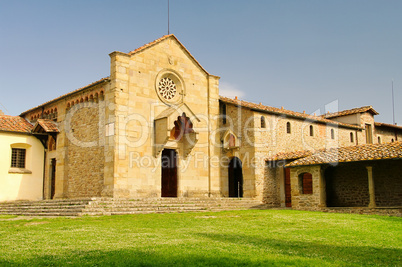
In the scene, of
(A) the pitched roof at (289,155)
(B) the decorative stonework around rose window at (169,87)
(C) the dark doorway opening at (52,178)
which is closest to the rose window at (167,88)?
(B) the decorative stonework around rose window at (169,87)

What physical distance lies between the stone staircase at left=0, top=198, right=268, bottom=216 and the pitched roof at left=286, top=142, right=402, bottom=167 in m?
5.28

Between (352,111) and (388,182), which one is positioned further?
(352,111)

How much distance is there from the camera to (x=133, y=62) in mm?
23812

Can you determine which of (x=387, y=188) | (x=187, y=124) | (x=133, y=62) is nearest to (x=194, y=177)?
(x=187, y=124)

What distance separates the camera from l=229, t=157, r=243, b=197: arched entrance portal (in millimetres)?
29344

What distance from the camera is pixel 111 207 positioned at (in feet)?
61.2

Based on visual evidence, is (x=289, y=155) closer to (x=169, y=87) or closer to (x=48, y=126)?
(x=169, y=87)

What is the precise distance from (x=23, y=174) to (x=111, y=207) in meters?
11.0

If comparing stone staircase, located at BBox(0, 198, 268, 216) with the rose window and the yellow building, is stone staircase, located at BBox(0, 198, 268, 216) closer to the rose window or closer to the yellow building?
the yellow building

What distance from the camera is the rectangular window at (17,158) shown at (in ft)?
87.7

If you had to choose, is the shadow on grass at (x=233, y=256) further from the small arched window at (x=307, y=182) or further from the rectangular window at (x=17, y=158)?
the rectangular window at (x=17, y=158)

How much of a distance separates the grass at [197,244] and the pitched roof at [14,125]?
13.9 metres

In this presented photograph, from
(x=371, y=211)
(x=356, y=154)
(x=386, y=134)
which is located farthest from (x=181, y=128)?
(x=386, y=134)

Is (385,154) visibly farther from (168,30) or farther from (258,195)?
(168,30)
